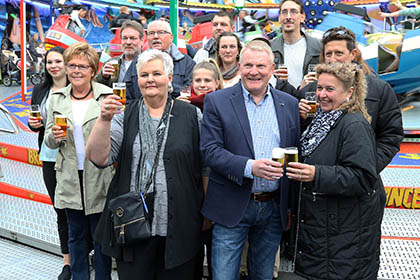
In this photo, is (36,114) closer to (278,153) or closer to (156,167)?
(156,167)

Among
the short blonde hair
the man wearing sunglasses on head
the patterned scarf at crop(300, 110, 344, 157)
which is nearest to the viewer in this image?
the patterned scarf at crop(300, 110, 344, 157)

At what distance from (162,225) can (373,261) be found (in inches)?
44.6

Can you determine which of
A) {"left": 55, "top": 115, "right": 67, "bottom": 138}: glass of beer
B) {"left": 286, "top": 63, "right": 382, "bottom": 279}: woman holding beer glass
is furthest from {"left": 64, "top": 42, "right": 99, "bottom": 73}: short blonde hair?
{"left": 286, "top": 63, "right": 382, "bottom": 279}: woman holding beer glass

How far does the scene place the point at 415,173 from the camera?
487 cm

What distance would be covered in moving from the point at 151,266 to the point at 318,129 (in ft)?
3.82

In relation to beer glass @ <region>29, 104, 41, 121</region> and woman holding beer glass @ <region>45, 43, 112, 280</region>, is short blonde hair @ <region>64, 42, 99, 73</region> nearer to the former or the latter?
woman holding beer glass @ <region>45, 43, 112, 280</region>

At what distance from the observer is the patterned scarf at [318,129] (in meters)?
2.16

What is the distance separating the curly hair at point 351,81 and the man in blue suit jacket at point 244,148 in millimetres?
301

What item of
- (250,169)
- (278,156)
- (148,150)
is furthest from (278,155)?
(148,150)

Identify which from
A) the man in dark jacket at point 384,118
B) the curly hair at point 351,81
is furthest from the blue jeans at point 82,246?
the curly hair at point 351,81

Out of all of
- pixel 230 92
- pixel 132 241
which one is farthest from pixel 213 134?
pixel 132 241

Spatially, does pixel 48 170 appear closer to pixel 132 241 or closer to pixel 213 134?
pixel 132 241

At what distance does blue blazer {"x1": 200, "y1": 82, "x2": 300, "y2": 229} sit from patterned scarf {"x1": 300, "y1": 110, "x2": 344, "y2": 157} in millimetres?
84

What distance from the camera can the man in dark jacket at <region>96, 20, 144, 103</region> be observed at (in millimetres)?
3504
